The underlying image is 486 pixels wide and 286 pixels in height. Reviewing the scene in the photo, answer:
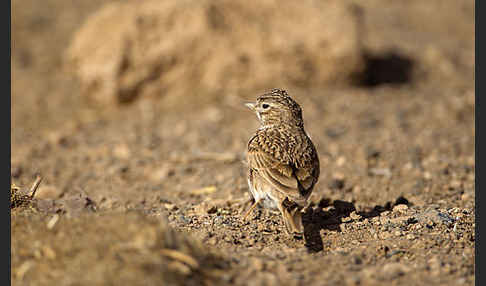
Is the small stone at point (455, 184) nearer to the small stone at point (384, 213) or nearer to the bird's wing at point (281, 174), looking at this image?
the small stone at point (384, 213)

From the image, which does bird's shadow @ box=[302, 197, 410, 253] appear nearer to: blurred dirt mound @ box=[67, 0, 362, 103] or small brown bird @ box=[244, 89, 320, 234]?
small brown bird @ box=[244, 89, 320, 234]

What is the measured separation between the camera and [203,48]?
10.7 meters

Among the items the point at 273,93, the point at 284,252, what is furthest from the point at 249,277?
the point at 273,93

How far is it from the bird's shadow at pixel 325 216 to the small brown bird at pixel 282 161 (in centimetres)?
22

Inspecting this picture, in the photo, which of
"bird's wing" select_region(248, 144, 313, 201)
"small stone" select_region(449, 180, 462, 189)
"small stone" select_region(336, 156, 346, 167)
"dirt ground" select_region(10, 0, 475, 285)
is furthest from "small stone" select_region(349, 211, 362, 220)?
"small stone" select_region(336, 156, 346, 167)

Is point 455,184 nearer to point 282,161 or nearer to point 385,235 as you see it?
point 385,235

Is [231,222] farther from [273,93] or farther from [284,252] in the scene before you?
[273,93]

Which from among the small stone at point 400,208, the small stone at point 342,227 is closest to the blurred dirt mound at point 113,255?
the small stone at point 342,227

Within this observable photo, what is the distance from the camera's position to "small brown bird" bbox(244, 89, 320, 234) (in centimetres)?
491

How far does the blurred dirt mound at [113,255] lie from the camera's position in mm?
3441

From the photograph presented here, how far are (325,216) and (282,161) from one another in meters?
0.80

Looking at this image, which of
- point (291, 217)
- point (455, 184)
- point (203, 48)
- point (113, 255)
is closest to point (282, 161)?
point (291, 217)

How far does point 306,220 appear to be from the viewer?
5.54 m

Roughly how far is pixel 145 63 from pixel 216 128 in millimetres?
2045
